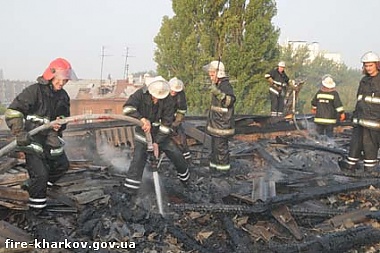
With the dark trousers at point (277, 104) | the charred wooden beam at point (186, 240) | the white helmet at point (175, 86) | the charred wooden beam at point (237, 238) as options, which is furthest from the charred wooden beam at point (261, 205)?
the dark trousers at point (277, 104)

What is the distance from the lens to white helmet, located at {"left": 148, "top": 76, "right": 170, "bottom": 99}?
5.61 m

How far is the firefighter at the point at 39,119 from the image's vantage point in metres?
4.62

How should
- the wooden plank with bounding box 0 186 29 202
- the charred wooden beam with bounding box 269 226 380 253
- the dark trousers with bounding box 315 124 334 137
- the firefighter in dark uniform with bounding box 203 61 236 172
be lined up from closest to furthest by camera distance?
the charred wooden beam with bounding box 269 226 380 253 < the wooden plank with bounding box 0 186 29 202 < the firefighter in dark uniform with bounding box 203 61 236 172 < the dark trousers with bounding box 315 124 334 137

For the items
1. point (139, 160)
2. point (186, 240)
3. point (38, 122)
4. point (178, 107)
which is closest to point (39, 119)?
point (38, 122)

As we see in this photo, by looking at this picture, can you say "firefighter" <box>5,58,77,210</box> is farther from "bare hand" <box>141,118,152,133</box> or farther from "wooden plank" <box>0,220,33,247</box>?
"bare hand" <box>141,118,152,133</box>

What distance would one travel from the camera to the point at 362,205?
19.0 ft

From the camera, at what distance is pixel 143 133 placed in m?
5.71

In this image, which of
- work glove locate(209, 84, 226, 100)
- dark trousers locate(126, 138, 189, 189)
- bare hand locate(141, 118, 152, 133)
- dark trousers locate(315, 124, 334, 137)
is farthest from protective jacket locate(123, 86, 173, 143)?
dark trousers locate(315, 124, 334, 137)

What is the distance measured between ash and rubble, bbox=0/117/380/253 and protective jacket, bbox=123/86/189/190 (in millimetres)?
316

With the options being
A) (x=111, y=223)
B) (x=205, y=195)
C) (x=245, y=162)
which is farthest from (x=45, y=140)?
(x=245, y=162)

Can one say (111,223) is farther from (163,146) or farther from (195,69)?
(195,69)

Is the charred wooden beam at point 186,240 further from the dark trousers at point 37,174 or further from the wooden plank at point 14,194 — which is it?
the wooden plank at point 14,194

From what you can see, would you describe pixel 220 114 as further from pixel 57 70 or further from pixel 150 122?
pixel 57 70

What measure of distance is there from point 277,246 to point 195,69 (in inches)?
708
